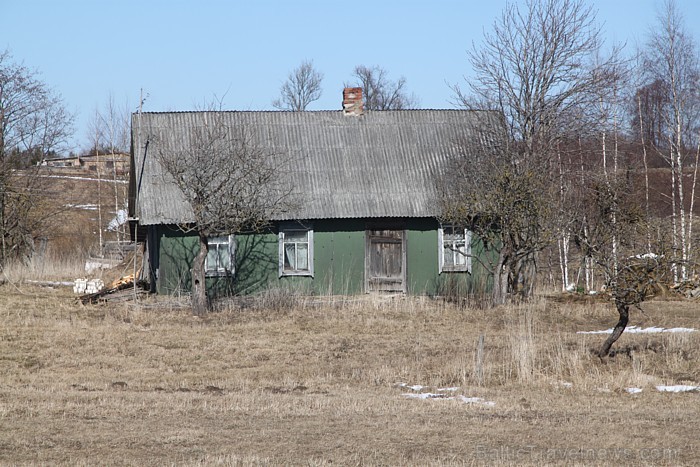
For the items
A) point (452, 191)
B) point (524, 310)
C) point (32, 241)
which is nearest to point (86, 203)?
point (32, 241)

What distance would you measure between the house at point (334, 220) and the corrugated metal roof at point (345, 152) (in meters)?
0.03

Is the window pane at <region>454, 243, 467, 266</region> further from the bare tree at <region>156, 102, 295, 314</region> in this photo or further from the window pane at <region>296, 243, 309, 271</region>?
the bare tree at <region>156, 102, 295, 314</region>

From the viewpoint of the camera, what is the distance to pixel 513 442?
959 cm

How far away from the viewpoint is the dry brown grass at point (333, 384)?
9.28 m

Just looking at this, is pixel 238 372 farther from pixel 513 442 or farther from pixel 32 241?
pixel 32 241

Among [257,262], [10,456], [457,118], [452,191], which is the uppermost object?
[457,118]

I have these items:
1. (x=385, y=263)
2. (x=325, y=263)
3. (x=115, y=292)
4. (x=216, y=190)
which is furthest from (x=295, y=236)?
(x=115, y=292)

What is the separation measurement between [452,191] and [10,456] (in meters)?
16.7

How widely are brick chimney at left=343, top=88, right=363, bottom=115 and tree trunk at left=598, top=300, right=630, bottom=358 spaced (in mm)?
13349

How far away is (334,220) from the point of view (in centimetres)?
2434

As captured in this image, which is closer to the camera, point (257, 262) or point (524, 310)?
point (524, 310)

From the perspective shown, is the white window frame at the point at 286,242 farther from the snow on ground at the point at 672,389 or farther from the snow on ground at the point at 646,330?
the snow on ground at the point at 672,389

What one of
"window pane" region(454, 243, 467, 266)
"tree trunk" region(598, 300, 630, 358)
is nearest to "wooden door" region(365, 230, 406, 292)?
"window pane" region(454, 243, 467, 266)

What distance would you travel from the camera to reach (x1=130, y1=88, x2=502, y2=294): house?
23.9 m
